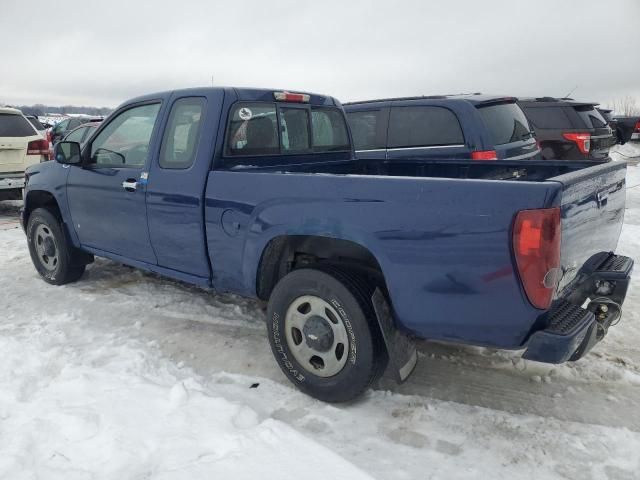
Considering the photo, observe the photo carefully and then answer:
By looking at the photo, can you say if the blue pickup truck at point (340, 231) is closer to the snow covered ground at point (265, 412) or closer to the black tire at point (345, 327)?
the black tire at point (345, 327)

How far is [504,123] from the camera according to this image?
239 inches

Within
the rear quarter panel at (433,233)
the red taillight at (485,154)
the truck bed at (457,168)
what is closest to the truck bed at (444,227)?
the rear quarter panel at (433,233)

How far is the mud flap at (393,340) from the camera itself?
2714 mm

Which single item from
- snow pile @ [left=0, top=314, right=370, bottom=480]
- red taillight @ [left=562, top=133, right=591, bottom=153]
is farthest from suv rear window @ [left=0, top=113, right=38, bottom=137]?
red taillight @ [left=562, top=133, right=591, bottom=153]

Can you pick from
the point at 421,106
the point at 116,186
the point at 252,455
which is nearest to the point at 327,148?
the point at 116,186

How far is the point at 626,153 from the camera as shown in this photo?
2134 cm

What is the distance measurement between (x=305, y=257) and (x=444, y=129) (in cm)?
339

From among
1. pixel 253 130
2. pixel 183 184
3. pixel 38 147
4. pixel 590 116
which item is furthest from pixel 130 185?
pixel 590 116

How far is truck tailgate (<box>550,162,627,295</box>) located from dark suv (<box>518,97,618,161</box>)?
6.16 m

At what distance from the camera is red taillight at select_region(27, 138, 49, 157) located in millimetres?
9117

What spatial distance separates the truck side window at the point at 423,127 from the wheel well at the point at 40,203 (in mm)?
3919

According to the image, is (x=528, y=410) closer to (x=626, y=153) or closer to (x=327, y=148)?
(x=327, y=148)

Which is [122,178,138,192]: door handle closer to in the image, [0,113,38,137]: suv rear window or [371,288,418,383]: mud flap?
[371,288,418,383]: mud flap

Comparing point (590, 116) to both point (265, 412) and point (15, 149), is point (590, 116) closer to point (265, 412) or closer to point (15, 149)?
point (265, 412)
